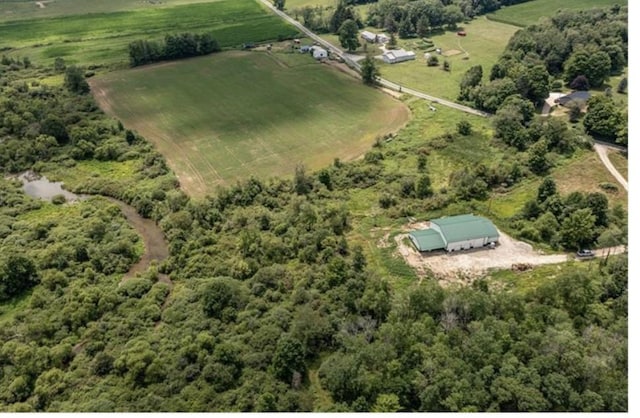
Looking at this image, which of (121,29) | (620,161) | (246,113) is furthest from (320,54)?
(620,161)

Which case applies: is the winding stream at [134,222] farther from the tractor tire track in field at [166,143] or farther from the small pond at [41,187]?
the tractor tire track in field at [166,143]

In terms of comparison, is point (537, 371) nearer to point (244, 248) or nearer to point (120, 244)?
point (244, 248)

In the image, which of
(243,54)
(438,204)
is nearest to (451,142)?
(438,204)

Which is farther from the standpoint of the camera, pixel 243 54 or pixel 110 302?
pixel 243 54

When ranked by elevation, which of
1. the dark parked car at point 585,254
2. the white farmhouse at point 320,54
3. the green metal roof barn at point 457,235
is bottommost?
the dark parked car at point 585,254

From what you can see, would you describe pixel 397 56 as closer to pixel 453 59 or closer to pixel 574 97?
pixel 453 59

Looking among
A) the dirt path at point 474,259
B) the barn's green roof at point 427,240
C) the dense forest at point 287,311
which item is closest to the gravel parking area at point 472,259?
the dirt path at point 474,259

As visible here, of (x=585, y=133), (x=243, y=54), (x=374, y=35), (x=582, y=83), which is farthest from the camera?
(x=374, y=35)
